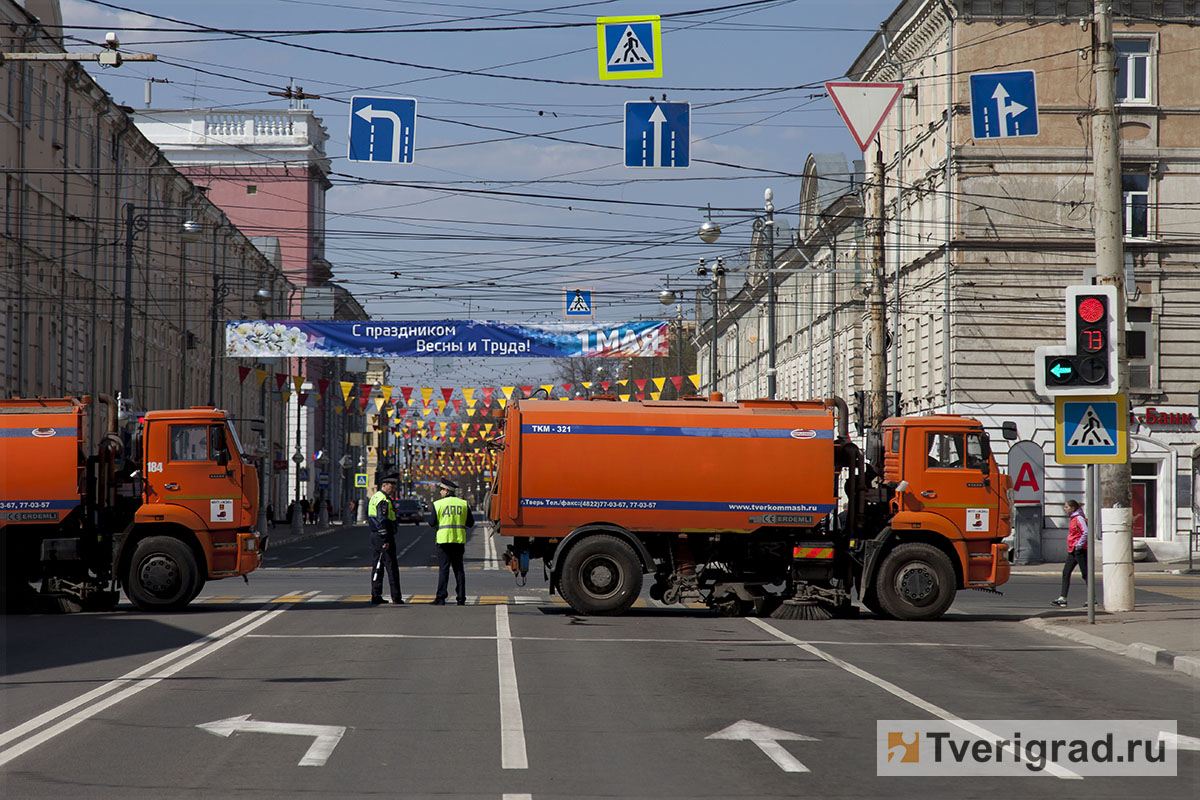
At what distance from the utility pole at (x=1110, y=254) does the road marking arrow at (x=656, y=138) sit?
21.2 feet

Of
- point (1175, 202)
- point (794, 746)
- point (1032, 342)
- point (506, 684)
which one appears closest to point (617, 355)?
point (1032, 342)

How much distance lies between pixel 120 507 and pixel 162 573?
1307 millimetres

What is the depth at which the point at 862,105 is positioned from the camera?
21.6 metres

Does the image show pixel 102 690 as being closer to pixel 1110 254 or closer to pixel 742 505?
pixel 742 505

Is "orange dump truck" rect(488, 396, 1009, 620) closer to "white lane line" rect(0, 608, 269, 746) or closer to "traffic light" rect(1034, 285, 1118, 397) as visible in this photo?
"traffic light" rect(1034, 285, 1118, 397)

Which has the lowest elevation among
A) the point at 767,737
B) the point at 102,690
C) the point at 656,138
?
the point at 102,690

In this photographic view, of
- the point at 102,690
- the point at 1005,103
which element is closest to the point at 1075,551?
the point at 1005,103

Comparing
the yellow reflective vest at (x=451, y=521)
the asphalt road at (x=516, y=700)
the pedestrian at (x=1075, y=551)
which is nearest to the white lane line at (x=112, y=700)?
the asphalt road at (x=516, y=700)

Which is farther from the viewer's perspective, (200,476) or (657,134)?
(657,134)

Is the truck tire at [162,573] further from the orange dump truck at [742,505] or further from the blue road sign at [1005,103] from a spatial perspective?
the blue road sign at [1005,103]

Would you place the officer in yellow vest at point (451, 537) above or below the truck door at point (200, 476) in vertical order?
below

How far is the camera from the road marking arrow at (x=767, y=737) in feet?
29.9

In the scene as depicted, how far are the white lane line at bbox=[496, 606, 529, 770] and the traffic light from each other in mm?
7848

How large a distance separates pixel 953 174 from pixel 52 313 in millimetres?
26956
